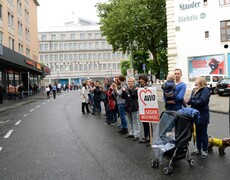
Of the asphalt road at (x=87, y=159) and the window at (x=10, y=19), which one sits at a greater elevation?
the window at (x=10, y=19)

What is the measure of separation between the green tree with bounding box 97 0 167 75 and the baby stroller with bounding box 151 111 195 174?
33.1 meters

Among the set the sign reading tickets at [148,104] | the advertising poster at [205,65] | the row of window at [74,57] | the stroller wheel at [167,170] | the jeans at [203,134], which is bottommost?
the stroller wheel at [167,170]

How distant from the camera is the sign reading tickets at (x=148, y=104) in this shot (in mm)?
7590

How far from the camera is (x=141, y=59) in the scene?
176ft

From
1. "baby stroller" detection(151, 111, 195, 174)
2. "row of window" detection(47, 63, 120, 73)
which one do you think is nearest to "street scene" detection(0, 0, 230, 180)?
"baby stroller" detection(151, 111, 195, 174)

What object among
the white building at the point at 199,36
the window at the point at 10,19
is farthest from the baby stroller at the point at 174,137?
the window at the point at 10,19

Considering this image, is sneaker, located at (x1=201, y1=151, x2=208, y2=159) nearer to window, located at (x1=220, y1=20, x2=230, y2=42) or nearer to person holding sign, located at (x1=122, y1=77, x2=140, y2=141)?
person holding sign, located at (x1=122, y1=77, x2=140, y2=141)

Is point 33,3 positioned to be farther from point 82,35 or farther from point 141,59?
point 82,35

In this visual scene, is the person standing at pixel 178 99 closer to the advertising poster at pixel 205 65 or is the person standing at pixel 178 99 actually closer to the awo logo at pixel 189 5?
the advertising poster at pixel 205 65

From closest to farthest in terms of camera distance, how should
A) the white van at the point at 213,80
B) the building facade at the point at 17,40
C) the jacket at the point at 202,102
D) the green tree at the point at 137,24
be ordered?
1. the jacket at the point at 202,102
2. the white van at the point at 213,80
3. the building facade at the point at 17,40
4. the green tree at the point at 137,24

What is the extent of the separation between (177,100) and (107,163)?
1968mm

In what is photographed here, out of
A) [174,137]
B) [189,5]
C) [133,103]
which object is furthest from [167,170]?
[189,5]

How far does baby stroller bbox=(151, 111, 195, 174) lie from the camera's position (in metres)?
5.60

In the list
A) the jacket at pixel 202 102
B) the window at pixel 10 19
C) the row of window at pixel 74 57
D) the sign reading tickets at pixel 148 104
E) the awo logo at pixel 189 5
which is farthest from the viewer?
the row of window at pixel 74 57
